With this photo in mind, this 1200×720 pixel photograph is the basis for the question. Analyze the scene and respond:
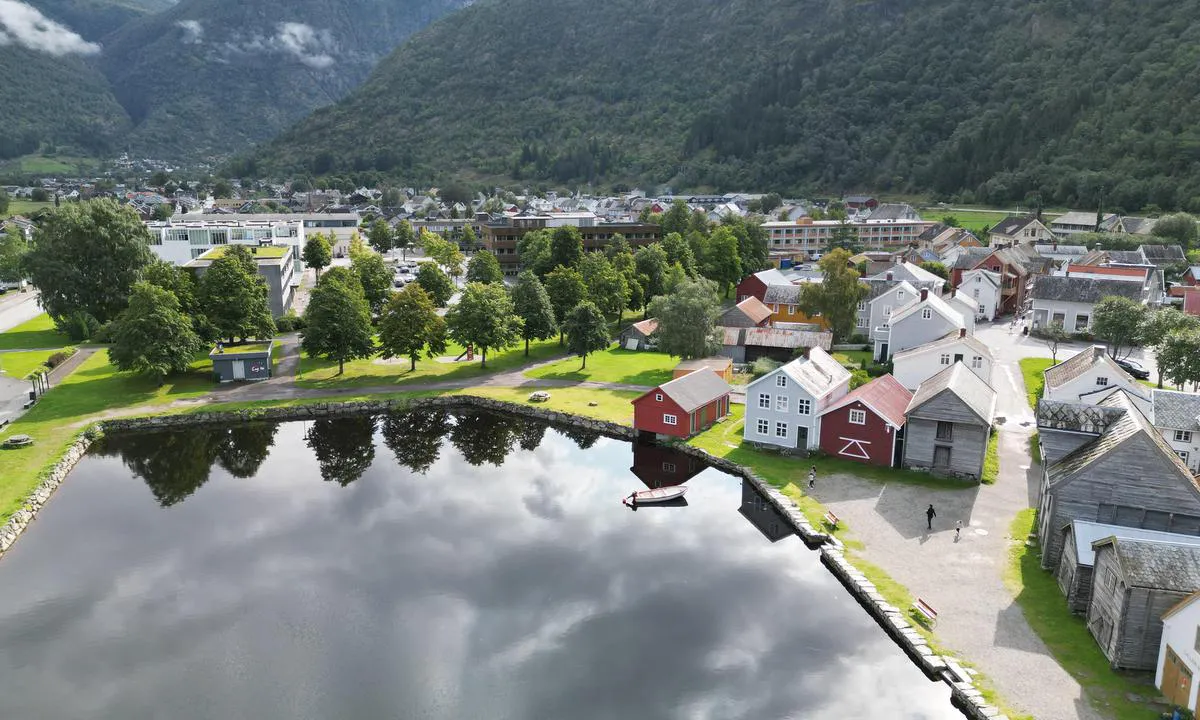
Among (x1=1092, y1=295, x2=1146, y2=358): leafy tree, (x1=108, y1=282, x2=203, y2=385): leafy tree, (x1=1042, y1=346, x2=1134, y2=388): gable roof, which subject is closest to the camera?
(x1=1042, y1=346, x2=1134, y2=388): gable roof

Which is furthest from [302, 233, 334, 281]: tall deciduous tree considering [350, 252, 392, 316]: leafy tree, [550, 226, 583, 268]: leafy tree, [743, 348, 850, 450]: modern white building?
[743, 348, 850, 450]: modern white building

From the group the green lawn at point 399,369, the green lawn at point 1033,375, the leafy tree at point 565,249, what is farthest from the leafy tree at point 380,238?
the green lawn at point 1033,375

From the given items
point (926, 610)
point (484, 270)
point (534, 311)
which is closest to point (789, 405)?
point (926, 610)

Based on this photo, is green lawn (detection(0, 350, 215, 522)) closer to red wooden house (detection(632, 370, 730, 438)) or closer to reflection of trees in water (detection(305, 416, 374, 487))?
reflection of trees in water (detection(305, 416, 374, 487))

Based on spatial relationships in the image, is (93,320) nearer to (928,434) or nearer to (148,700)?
(148,700)

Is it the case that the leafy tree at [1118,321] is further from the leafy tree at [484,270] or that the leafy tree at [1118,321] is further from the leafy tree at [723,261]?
the leafy tree at [484,270]

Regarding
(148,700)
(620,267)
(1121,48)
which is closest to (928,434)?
(148,700)
